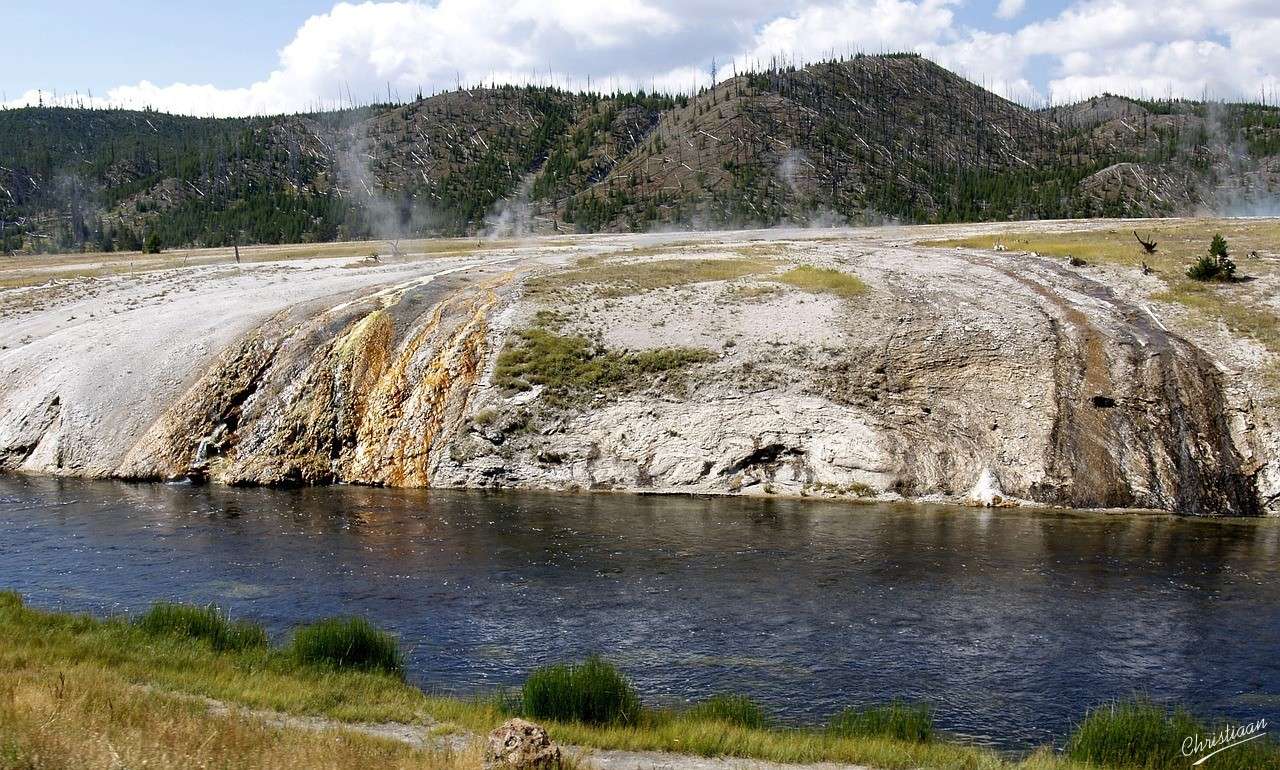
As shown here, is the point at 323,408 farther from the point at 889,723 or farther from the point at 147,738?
the point at 889,723

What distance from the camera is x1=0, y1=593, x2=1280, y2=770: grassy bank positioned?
1024cm

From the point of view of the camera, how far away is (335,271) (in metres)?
57.9

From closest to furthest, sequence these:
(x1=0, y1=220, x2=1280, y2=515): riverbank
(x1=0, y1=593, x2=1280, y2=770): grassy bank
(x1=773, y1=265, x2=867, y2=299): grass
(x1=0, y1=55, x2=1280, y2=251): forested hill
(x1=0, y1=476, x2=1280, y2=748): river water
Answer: (x1=0, y1=593, x2=1280, y2=770): grassy bank → (x1=0, y1=476, x2=1280, y2=748): river water → (x1=0, y1=220, x2=1280, y2=515): riverbank → (x1=773, y1=265, x2=867, y2=299): grass → (x1=0, y1=55, x2=1280, y2=251): forested hill

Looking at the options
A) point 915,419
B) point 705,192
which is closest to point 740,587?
point 915,419

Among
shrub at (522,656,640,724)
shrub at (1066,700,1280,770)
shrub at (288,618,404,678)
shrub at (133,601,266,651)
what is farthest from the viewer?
shrub at (133,601,266,651)

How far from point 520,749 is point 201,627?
9.08m

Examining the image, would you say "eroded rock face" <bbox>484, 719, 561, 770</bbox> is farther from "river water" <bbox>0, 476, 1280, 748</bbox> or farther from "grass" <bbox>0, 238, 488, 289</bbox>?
"grass" <bbox>0, 238, 488, 289</bbox>

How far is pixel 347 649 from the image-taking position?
627 inches

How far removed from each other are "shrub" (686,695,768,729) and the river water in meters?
0.75

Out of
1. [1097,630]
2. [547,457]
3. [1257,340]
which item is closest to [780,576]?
[1097,630]

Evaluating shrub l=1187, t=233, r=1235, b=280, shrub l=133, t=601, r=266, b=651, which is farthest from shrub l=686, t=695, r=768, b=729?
shrub l=1187, t=233, r=1235, b=280

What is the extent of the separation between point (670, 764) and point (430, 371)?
28634mm

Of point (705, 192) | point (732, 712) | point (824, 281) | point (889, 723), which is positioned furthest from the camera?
point (705, 192)

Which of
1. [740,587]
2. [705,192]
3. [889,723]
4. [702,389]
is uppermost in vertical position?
[705,192]
